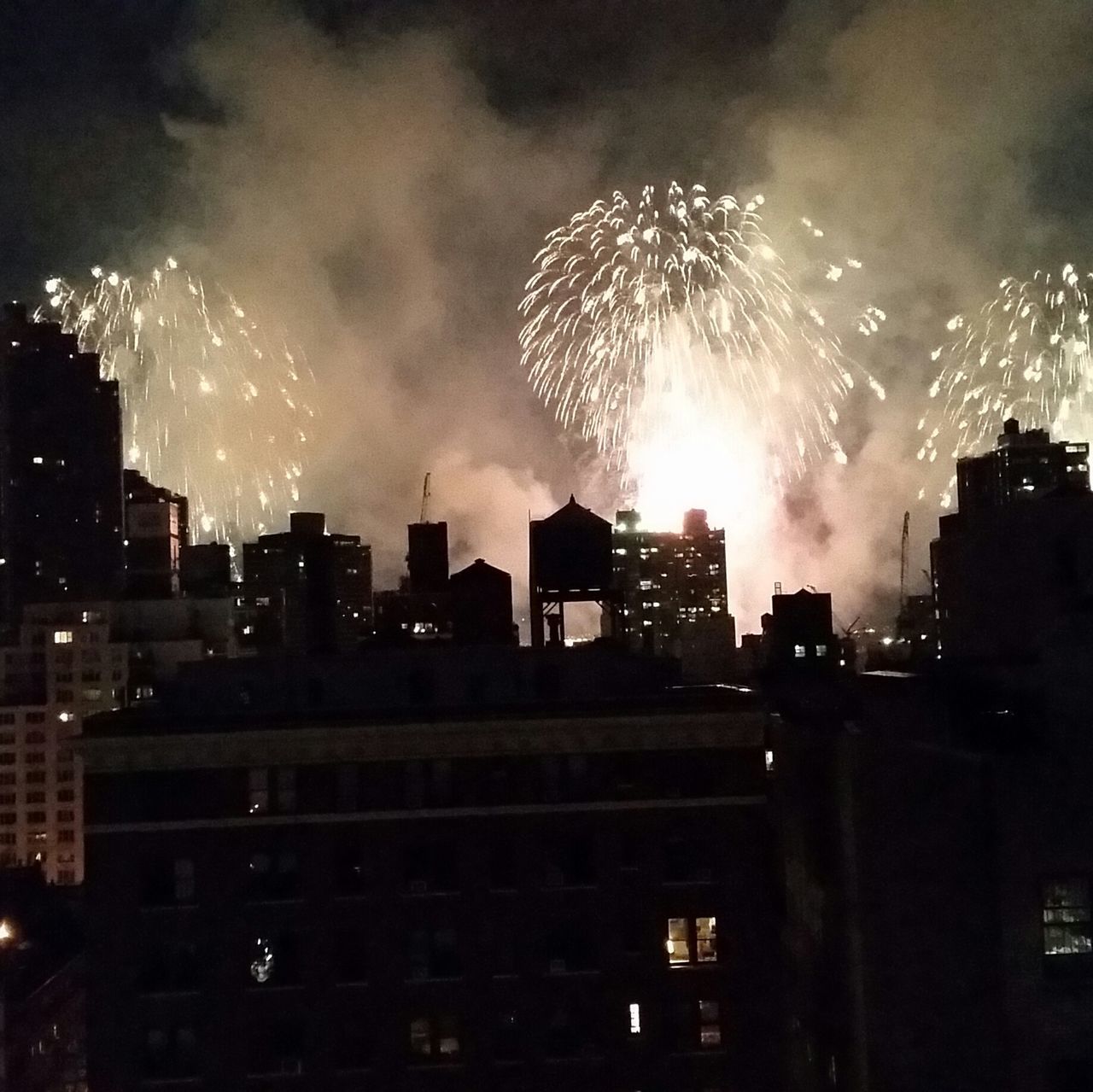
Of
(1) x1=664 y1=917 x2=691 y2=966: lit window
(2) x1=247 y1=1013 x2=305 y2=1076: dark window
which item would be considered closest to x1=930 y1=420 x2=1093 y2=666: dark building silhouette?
(1) x1=664 y1=917 x2=691 y2=966: lit window

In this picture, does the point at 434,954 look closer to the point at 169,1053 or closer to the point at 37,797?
the point at 169,1053

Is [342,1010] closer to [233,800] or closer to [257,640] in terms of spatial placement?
[233,800]

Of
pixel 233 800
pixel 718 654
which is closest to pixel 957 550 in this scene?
pixel 233 800

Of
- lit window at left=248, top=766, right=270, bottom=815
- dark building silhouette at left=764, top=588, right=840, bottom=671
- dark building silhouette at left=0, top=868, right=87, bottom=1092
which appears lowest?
dark building silhouette at left=0, top=868, right=87, bottom=1092

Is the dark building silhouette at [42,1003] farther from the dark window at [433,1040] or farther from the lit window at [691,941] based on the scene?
the lit window at [691,941]

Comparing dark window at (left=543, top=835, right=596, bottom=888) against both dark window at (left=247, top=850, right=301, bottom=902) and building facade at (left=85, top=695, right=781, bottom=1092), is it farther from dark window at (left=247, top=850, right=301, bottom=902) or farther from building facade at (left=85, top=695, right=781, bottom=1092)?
dark window at (left=247, top=850, right=301, bottom=902)

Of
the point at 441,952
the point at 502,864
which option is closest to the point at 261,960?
the point at 441,952

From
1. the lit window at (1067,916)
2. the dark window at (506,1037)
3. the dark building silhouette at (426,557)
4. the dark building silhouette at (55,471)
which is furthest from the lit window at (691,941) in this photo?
the dark building silhouette at (55,471)
